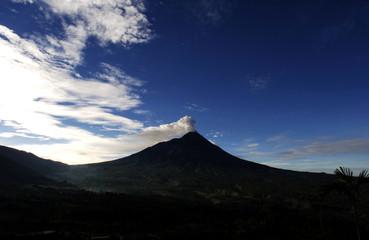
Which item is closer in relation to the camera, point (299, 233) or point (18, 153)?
point (299, 233)

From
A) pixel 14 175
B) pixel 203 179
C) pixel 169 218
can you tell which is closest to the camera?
pixel 169 218

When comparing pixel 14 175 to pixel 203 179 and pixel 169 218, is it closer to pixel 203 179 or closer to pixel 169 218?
pixel 203 179

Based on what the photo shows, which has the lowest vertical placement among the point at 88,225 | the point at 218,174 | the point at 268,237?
the point at 88,225

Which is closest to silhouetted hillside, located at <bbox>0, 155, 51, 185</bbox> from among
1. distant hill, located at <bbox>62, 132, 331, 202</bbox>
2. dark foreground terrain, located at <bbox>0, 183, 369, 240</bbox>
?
distant hill, located at <bbox>62, 132, 331, 202</bbox>

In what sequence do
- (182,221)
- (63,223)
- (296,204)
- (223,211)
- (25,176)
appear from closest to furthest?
(63,223) < (182,221) < (223,211) < (296,204) < (25,176)

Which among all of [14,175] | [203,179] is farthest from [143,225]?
[14,175]

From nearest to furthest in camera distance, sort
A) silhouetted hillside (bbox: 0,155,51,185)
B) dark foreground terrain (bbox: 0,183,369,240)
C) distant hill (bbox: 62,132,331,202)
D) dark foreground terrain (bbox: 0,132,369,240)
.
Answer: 1. dark foreground terrain (bbox: 0,183,369,240)
2. dark foreground terrain (bbox: 0,132,369,240)
3. silhouetted hillside (bbox: 0,155,51,185)
4. distant hill (bbox: 62,132,331,202)

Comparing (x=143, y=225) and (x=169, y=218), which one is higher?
(x=169, y=218)

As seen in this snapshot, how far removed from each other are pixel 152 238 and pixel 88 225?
12883 mm

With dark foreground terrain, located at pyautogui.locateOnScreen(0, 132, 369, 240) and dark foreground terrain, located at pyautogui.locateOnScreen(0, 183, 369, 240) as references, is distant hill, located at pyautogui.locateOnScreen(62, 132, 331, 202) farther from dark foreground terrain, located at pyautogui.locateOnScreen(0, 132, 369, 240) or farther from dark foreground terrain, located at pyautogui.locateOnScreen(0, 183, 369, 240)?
dark foreground terrain, located at pyautogui.locateOnScreen(0, 183, 369, 240)

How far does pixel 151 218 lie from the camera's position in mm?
39469

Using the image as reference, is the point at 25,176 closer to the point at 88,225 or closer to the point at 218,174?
the point at 88,225

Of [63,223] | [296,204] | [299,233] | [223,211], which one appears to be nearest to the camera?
[299,233]

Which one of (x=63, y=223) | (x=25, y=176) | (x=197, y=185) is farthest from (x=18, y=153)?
(x=63, y=223)
